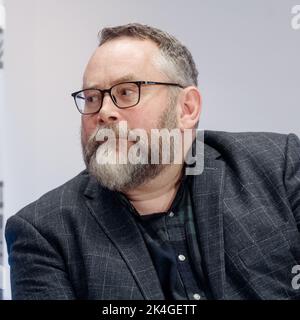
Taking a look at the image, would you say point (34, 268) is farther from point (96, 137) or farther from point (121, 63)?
point (121, 63)

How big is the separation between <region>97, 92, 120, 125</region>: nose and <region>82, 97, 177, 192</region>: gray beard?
0.02 meters

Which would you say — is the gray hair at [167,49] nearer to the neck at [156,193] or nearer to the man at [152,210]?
the man at [152,210]

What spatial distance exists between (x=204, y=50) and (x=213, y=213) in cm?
41

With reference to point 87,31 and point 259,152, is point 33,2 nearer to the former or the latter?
point 87,31

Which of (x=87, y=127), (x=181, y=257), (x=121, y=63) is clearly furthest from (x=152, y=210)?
(x=121, y=63)

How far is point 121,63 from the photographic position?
1.01m

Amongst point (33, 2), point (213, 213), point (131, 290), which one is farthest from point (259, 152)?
point (33, 2)

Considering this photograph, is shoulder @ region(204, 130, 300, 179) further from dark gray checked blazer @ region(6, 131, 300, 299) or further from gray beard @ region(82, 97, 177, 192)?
gray beard @ region(82, 97, 177, 192)

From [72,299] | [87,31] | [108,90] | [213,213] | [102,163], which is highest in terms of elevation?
[87,31]

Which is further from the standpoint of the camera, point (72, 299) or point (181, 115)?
point (181, 115)

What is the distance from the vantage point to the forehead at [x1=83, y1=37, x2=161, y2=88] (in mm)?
1003

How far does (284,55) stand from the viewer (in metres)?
1.11

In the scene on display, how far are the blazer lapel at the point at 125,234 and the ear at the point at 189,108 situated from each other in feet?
0.83

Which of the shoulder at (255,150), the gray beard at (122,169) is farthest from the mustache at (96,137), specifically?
the shoulder at (255,150)
